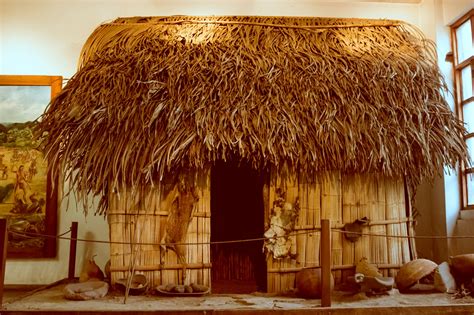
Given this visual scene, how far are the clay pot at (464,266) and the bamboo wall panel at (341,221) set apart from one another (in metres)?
0.51

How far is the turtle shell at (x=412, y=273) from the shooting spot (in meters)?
4.55

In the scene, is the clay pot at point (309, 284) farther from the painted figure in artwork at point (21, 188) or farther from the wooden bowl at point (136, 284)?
the painted figure in artwork at point (21, 188)

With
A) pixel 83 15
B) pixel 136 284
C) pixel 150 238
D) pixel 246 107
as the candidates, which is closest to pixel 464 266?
pixel 246 107

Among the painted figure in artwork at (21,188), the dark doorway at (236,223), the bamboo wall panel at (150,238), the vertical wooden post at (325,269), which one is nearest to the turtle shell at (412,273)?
the vertical wooden post at (325,269)

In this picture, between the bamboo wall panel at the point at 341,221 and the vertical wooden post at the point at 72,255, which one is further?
the vertical wooden post at the point at 72,255

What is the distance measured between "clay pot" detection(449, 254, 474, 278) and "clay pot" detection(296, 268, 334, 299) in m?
1.35

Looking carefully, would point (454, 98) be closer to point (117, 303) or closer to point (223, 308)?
point (223, 308)

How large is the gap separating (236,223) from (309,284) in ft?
6.18

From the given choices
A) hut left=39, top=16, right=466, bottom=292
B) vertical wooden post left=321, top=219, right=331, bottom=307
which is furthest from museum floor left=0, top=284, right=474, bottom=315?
hut left=39, top=16, right=466, bottom=292

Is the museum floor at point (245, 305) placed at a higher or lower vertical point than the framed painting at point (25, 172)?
lower

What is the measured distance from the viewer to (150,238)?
15.4ft

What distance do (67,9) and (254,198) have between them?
3595mm

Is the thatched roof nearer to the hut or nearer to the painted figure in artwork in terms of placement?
the hut

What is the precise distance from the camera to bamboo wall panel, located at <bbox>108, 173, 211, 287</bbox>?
4.67 metres
